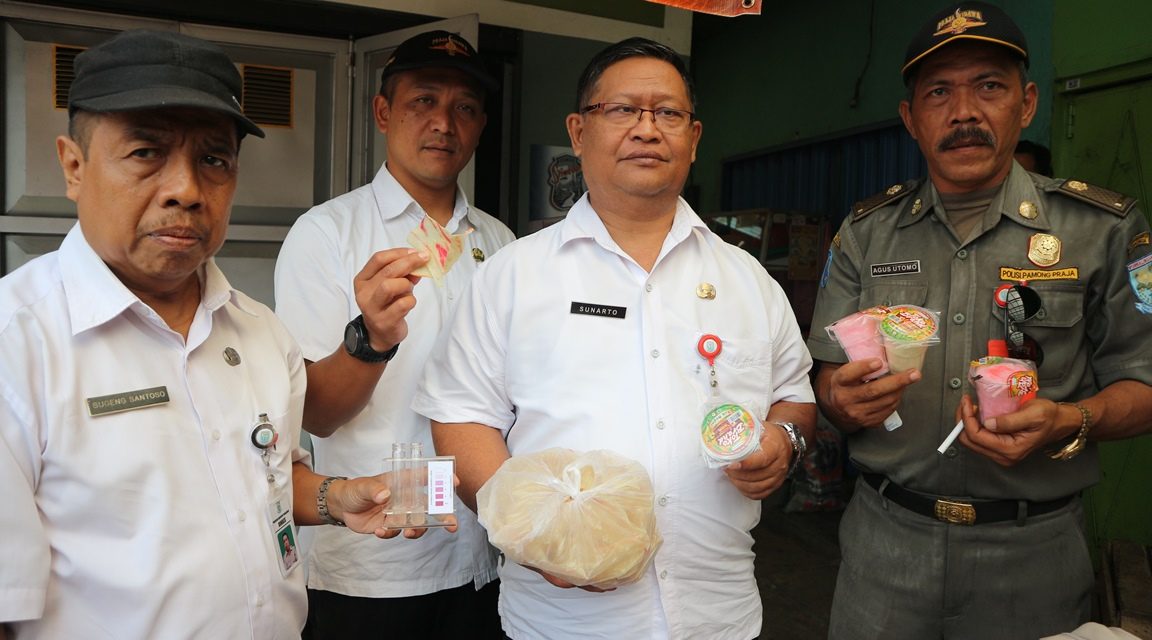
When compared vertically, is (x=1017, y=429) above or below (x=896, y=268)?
below

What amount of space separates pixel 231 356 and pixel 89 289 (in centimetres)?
30

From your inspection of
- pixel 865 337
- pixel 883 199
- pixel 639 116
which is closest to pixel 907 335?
pixel 865 337

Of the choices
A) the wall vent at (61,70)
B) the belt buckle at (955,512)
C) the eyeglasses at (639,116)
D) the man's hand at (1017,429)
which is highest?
the wall vent at (61,70)

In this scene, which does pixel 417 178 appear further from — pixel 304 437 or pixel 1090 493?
pixel 1090 493

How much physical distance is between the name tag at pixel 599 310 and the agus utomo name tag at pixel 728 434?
0.34m

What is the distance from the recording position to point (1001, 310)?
2.22m

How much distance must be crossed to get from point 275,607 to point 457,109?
165cm

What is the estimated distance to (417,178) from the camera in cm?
252

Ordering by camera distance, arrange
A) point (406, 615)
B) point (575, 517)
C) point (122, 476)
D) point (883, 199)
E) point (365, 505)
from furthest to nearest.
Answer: point (883, 199)
point (406, 615)
point (365, 505)
point (575, 517)
point (122, 476)

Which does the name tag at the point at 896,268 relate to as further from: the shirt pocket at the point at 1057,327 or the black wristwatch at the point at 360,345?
the black wristwatch at the point at 360,345

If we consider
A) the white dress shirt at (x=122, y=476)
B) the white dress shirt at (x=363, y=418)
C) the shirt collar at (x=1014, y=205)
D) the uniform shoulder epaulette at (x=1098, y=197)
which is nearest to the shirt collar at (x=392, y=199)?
the white dress shirt at (x=363, y=418)

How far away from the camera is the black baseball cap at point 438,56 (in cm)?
247

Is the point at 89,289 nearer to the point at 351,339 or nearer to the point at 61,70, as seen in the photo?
the point at 351,339

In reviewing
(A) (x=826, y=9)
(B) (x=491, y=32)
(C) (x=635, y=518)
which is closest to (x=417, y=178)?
(C) (x=635, y=518)
